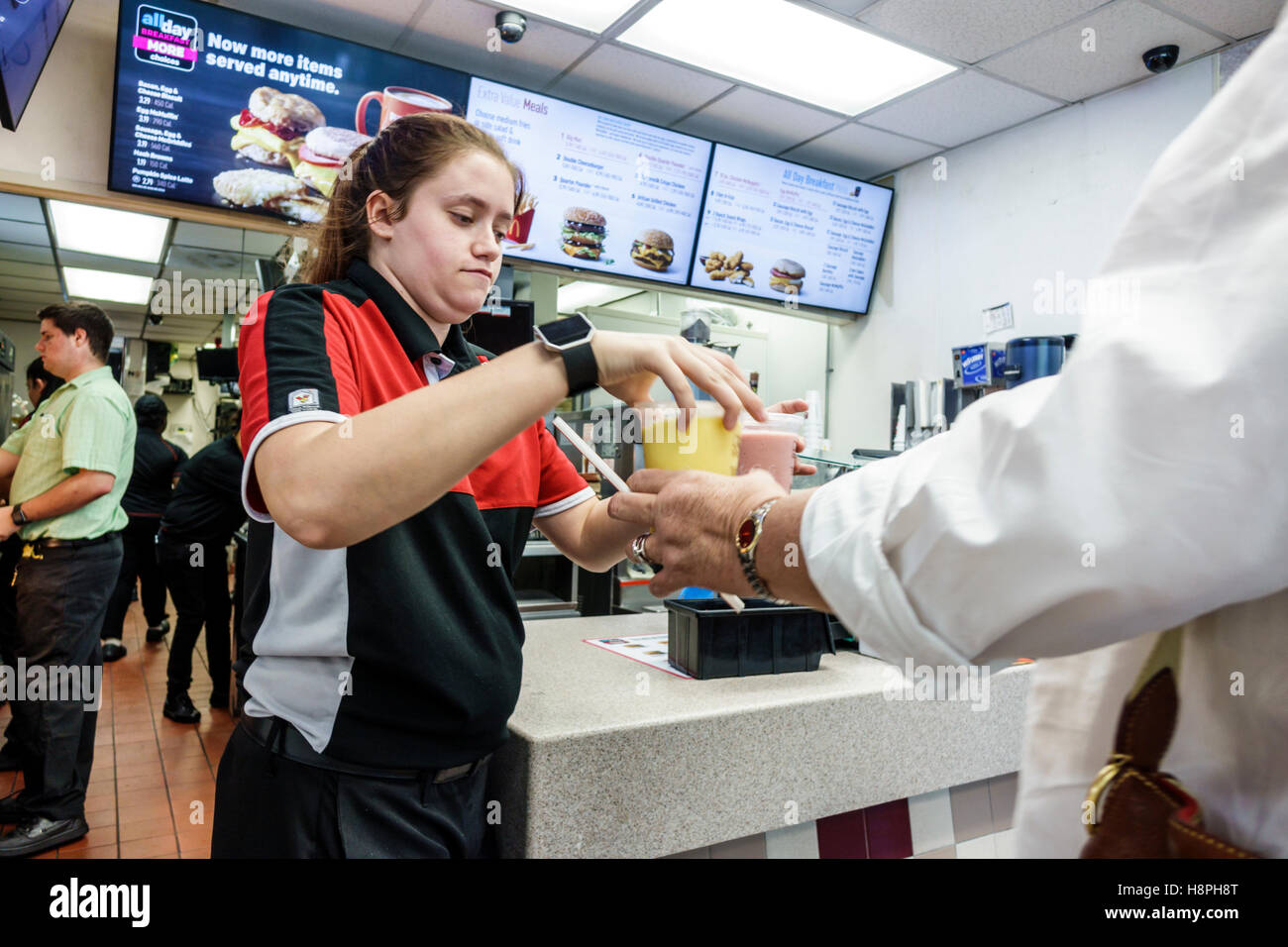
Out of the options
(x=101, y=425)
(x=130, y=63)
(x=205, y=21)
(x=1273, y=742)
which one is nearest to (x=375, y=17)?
(x=205, y=21)

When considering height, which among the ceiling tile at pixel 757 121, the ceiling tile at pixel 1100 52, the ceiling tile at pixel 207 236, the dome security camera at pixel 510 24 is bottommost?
the ceiling tile at pixel 207 236

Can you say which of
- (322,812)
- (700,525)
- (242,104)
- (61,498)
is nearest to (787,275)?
(242,104)

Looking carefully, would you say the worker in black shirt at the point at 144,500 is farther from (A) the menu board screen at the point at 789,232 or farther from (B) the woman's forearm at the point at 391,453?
(B) the woman's forearm at the point at 391,453

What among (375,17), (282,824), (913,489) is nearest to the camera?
(913,489)

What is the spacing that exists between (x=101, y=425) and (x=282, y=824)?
2.39m

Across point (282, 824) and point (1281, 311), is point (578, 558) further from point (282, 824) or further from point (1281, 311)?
point (1281, 311)

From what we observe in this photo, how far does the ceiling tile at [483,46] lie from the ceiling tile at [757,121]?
2.65 feet

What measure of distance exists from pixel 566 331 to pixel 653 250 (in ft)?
11.1

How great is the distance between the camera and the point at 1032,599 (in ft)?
1.93

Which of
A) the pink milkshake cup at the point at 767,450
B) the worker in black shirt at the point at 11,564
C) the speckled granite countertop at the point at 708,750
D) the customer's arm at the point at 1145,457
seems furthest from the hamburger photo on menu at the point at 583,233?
the customer's arm at the point at 1145,457

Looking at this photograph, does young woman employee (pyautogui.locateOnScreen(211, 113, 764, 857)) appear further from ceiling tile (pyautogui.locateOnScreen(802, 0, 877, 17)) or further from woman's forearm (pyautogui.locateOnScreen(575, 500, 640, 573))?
ceiling tile (pyautogui.locateOnScreen(802, 0, 877, 17))

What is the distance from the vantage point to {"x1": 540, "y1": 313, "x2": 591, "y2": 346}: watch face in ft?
2.95

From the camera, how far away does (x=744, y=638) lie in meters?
1.64

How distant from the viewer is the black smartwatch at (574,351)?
89cm
